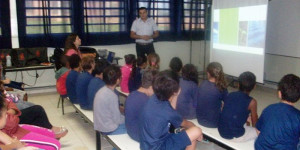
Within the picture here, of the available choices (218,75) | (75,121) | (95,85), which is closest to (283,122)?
(218,75)

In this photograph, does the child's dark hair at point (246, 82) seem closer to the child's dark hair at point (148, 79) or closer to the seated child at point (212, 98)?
the seated child at point (212, 98)

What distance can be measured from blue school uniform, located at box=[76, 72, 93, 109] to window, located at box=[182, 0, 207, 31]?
4.04 meters

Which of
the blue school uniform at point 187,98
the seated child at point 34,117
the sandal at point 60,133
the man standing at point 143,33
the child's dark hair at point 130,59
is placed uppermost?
the man standing at point 143,33

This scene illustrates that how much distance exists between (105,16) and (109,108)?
3.83m

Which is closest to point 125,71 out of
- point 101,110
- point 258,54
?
point 101,110

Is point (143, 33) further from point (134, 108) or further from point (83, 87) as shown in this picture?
point (134, 108)

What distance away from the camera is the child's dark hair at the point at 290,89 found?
2092mm

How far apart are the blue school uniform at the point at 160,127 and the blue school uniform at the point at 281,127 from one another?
541 mm

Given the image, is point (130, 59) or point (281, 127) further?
point (130, 59)

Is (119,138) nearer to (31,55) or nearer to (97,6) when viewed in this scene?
(31,55)

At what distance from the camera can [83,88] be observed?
3715 millimetres

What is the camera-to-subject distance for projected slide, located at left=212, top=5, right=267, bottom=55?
5285 mm

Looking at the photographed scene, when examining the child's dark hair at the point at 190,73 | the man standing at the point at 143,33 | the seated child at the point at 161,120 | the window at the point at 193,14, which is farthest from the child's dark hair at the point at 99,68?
the window at the point at 193,14

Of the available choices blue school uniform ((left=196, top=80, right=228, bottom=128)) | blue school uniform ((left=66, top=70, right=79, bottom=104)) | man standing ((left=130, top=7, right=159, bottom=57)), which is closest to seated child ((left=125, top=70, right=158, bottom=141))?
blue school uniform ((left=196, top=80, right=228, bottom=128))
